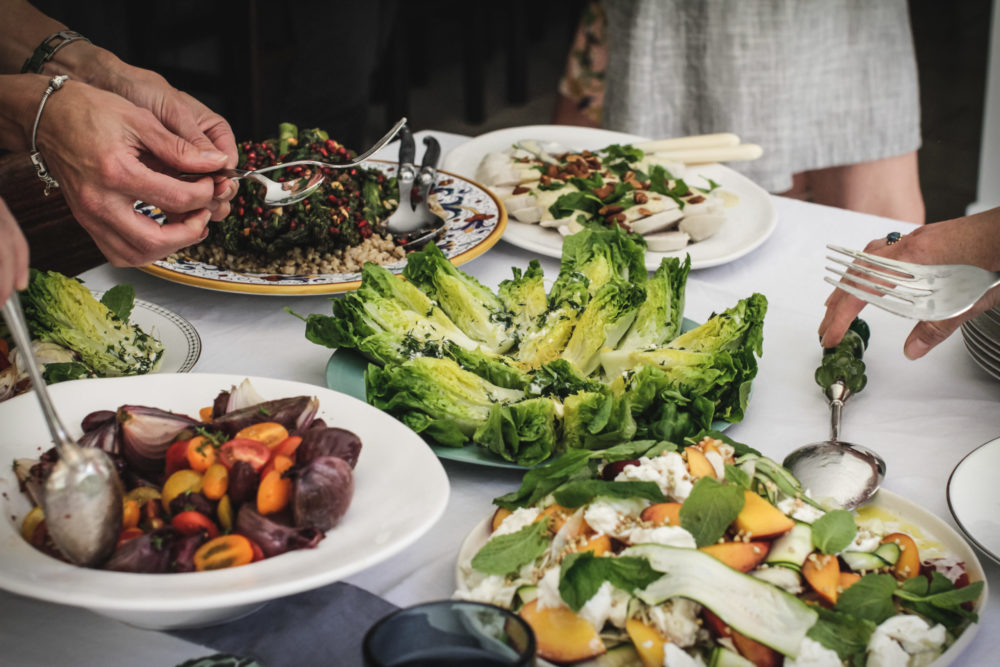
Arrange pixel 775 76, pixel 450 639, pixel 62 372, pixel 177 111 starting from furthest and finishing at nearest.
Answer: pixel 775 76 → pixel 177 111 → pixel 62 372 → pixel 450 639

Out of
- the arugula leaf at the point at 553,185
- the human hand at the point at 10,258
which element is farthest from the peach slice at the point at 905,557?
the arugula leaf at the point at 553,185

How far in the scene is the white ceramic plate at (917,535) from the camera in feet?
2.48

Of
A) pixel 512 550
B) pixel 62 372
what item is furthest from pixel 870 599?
pixel 62 372

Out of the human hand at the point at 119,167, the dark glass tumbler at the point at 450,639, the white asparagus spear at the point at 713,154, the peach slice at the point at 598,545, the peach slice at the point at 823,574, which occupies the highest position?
the human hand at the point at 119,167

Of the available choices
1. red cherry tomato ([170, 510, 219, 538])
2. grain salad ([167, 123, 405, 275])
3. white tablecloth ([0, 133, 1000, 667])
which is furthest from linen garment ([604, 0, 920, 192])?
red cherry tomato ([170, 510, 219, 538])

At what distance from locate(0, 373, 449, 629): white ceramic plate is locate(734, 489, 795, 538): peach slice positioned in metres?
0.24

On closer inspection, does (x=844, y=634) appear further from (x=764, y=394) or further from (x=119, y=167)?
(x=119, y=167)

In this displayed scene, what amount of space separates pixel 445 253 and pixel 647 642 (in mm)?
871

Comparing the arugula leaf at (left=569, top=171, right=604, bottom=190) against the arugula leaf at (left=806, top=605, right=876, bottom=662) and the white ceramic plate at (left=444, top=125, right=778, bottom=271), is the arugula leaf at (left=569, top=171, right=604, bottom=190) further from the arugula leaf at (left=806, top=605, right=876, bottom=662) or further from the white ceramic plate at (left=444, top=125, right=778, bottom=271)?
the arugula leaf at (left=806, top=605, right=876, bottom=662)

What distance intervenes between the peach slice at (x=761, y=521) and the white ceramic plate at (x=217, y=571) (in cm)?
24

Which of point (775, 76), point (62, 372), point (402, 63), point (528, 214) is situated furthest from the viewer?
point (402, 63)

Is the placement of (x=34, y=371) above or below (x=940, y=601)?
above

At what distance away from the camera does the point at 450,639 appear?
1.86ft

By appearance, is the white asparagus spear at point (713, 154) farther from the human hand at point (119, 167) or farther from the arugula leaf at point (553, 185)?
the human hand at point (119, 167)
